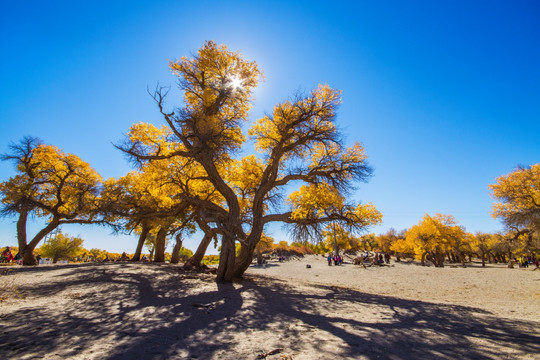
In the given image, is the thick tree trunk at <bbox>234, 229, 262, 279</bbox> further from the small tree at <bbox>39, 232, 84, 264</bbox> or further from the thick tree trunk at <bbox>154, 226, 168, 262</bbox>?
the small tree at <bbox>39, 232, 84, 264</bbox>

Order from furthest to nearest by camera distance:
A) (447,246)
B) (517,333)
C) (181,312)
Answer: (447,246) < (181,312) < (517,333)

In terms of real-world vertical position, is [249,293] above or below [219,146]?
below

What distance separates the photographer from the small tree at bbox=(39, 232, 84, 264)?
45.1 m

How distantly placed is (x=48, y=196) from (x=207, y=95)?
17.5 meters

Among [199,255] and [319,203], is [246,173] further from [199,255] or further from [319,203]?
[199,255]

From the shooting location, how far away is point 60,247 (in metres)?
45.8

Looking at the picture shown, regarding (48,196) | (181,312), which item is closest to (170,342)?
(181,312)

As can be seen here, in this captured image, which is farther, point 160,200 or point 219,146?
point 160,200

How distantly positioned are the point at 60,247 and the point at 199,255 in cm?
4903

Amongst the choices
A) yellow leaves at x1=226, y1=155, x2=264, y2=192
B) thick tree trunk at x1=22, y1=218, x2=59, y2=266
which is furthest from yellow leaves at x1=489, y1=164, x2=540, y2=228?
thick tree trunk at x1=22, y1=218, x2=59, y2=266

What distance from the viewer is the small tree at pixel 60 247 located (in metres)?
45.1

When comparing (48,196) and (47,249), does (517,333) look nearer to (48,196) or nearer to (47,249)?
(48,196)

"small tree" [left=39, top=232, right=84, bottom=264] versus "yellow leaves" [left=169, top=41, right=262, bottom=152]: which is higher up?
"yellow leaves" [left=169, top=41, right=262, bottom=152]

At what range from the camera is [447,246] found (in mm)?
40312
